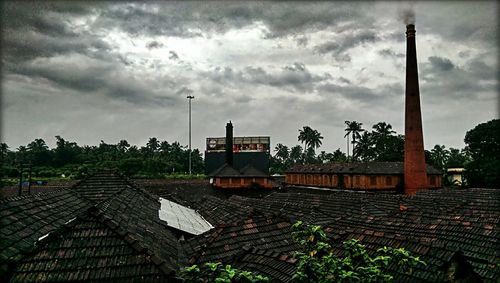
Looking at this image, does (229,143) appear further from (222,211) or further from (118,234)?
(118,234)

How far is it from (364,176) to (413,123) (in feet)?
32.7

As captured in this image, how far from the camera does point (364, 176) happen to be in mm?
40094

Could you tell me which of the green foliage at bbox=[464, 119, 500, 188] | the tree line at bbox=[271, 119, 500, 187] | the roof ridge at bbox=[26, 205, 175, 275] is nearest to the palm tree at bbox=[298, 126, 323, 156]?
the tree line at bbox=[271, 119, 500, 187]

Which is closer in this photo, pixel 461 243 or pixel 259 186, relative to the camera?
pixel 461 243

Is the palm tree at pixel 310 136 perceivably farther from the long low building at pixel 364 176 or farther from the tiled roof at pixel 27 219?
the tiled roof at pixel 27 219

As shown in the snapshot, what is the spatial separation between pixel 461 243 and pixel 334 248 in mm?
4445

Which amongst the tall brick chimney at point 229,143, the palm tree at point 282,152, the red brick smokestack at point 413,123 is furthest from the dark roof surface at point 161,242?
the palm tree at point 282,152

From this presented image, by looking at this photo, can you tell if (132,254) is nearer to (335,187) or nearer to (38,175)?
(335,187)

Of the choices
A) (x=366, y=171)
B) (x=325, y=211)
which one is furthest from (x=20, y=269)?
(x=366, y=171)

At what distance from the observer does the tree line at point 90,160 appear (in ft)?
161

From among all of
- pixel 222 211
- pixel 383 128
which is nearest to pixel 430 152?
pixel 383 128

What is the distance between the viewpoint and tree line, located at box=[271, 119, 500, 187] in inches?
1670

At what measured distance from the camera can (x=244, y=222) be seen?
12172 mm

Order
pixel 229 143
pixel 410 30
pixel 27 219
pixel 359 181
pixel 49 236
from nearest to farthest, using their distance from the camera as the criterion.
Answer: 1. pixel 49 236
2. pixel 27 219
3. pixel 410 30
4. pixel 359 181
5. pixel 229 143
